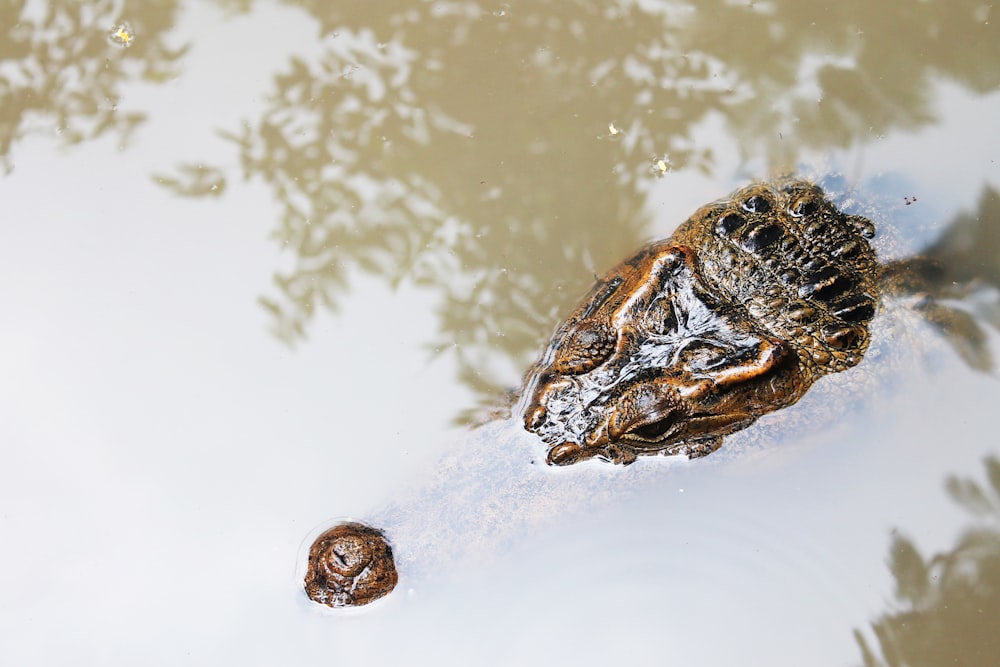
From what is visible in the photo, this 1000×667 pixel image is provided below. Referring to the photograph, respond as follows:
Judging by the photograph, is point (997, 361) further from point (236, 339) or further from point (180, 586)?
point (180, 586)

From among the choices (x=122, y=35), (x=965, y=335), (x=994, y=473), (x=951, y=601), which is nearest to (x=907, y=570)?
(x=951, y=601)

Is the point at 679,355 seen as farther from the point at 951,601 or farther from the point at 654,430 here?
the point at 951,601

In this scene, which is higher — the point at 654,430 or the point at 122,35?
the point at 122,35

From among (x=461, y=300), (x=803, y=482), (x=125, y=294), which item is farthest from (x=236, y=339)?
(x=803, y=482)

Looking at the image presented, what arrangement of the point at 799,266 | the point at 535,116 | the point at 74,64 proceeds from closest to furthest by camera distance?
1. the point at 799,266
2. the point at 535,116
3. the point at 74,64

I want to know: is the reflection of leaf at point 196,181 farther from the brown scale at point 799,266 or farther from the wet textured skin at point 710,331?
the brown scale at point 799,266

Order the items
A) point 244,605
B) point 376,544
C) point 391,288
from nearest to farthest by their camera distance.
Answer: point 376,544
point 244,605
point 391,288

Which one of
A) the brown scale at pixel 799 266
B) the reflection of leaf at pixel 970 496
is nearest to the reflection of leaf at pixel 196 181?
the brown scale at pixel 799 266
